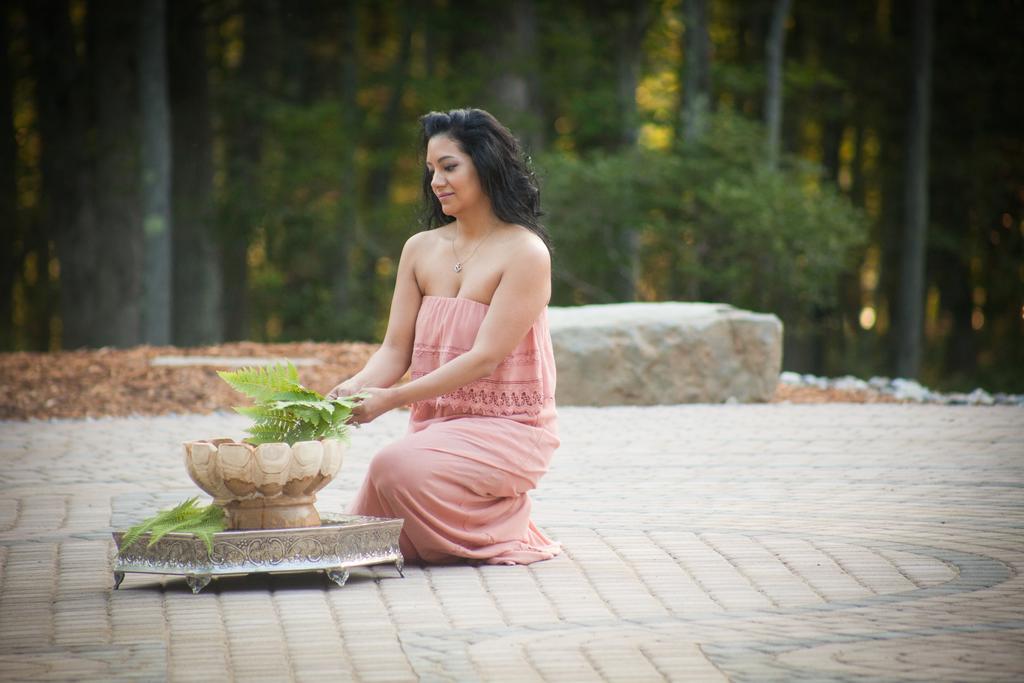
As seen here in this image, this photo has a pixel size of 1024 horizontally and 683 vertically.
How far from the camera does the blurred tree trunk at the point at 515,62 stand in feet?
78.6

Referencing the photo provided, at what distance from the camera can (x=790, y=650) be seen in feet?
13.6

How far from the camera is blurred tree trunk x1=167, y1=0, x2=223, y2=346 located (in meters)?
23.0

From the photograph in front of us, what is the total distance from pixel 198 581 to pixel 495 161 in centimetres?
206

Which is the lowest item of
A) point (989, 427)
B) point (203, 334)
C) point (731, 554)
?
point (203, 334)

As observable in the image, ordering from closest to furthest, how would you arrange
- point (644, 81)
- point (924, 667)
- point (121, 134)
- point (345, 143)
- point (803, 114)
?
point (924, 667), point (121, 134), point (345, 143), point (803, 114), point (644, 81)

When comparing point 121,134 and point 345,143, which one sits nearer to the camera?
point 121,134

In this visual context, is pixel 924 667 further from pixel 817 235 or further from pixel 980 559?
pixel 817 235

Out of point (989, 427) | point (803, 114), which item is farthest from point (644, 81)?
point (989, 427)

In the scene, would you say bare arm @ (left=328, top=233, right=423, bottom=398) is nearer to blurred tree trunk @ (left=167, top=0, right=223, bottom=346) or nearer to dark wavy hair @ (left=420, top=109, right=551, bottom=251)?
dark wavy hair @ (left=420, top=109, right=551, bottom=251)

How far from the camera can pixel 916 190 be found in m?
23.9

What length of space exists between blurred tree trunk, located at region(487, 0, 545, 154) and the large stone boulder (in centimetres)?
1078

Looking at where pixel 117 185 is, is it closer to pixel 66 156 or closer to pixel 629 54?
pixel 66 156

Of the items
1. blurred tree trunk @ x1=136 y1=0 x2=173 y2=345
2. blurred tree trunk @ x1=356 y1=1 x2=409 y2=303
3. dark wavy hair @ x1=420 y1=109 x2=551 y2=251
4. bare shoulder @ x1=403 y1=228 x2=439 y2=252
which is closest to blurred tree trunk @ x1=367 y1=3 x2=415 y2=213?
blurred tree trunk @ x1=356 y1=1 x2=409 y2=303

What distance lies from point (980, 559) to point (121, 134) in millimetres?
17788
